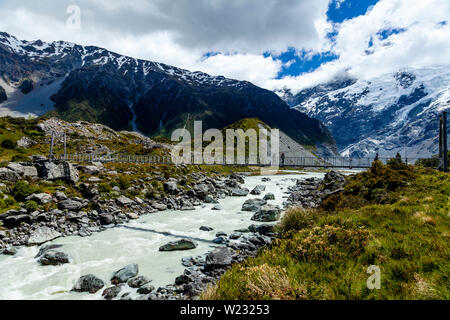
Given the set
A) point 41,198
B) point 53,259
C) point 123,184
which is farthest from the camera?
point 123,184

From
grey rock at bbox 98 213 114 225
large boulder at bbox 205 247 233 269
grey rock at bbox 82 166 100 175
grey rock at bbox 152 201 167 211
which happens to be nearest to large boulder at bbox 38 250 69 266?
grey rock at bbox 98 213 114 225

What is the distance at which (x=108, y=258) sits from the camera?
13.5 meters

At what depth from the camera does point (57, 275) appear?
1135cm

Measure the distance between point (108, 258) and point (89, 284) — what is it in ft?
11.8

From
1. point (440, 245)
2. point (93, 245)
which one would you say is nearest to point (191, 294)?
point (440, 245)

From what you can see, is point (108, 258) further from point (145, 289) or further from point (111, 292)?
point (145, 289)

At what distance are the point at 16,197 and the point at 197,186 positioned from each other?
72.4 ft

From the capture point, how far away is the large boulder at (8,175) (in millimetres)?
21381

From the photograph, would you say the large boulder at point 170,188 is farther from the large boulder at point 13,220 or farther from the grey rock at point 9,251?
the grey rock at point 9,251

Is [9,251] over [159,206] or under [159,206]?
under

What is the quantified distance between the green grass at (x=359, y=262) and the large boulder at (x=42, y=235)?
44.5 feet

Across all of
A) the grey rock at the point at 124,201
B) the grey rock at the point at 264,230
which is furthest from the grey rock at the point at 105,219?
the grey rock at the point at 264,230

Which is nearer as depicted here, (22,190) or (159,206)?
(22,190)

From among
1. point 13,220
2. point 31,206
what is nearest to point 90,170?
point 31,206
